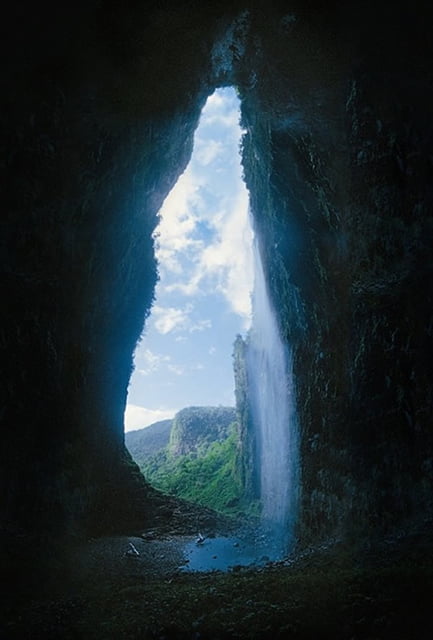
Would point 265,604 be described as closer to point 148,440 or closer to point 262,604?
point 262,604

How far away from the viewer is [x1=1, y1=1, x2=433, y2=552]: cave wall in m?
9.40

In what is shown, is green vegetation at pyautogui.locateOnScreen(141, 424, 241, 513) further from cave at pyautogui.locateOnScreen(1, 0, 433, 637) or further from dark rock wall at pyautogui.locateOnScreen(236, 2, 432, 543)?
dark rock wall at pyautogui.locateOnScreen(236, 2, 432, 543)

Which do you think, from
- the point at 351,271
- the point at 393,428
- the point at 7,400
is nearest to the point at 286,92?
the point at 351,271

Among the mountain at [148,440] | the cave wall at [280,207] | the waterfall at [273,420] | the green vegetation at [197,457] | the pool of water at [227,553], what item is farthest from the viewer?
the mountain at [148,440]

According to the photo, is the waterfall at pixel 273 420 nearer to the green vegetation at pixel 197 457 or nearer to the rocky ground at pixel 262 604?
the green vegetation at pixel 197 457

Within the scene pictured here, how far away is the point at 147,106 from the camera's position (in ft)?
43.7

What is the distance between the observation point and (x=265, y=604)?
18.5 ft

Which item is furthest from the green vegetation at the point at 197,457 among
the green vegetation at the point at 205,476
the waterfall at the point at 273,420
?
the waterfall at the point at 273,420

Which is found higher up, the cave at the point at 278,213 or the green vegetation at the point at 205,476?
the cave at the point at 278,213

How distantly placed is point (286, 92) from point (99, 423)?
570 inches

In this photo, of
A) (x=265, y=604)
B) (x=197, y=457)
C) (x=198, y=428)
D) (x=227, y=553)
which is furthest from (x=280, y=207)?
(x=198, y=428)

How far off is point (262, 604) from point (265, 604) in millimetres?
42

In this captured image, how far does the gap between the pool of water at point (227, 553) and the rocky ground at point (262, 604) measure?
4302 mm

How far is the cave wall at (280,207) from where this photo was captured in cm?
940
